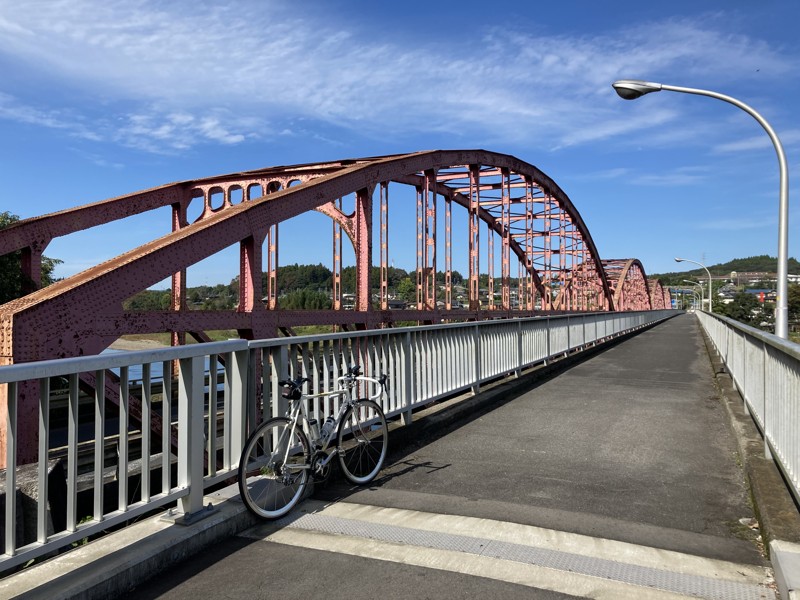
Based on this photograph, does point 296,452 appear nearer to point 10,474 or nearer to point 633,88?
point 10,474

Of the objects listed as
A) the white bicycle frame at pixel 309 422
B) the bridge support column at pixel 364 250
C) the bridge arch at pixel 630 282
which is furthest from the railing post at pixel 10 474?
the bridge arch at pixel 630 282

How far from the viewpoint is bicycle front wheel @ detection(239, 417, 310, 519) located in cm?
376

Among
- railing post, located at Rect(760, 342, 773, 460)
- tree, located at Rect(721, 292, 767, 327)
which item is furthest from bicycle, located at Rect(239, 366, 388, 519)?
tree, located at Rect(721, 292, 767, 327)

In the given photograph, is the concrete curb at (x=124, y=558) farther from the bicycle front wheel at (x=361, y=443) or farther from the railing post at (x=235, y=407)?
the bicycle front wheel at (x=361, y=443)

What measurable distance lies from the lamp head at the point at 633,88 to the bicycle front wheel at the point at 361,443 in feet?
26.6

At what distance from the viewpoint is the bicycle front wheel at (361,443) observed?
14.9 ft

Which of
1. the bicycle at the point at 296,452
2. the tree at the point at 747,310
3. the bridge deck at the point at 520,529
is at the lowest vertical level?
the tree at the point at 747,310

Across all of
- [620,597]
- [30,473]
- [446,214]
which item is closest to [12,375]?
[30,473]

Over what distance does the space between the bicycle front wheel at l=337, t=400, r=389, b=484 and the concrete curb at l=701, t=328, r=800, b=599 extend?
263 centimetres

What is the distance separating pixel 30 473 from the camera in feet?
11.2

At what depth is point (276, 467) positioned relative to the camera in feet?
12.9

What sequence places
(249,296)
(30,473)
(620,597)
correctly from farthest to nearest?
(249,296) < (30,473) < (620,597)

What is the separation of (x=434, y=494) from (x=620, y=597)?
176cm

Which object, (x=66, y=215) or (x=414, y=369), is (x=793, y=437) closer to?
(x=414, y=369)
